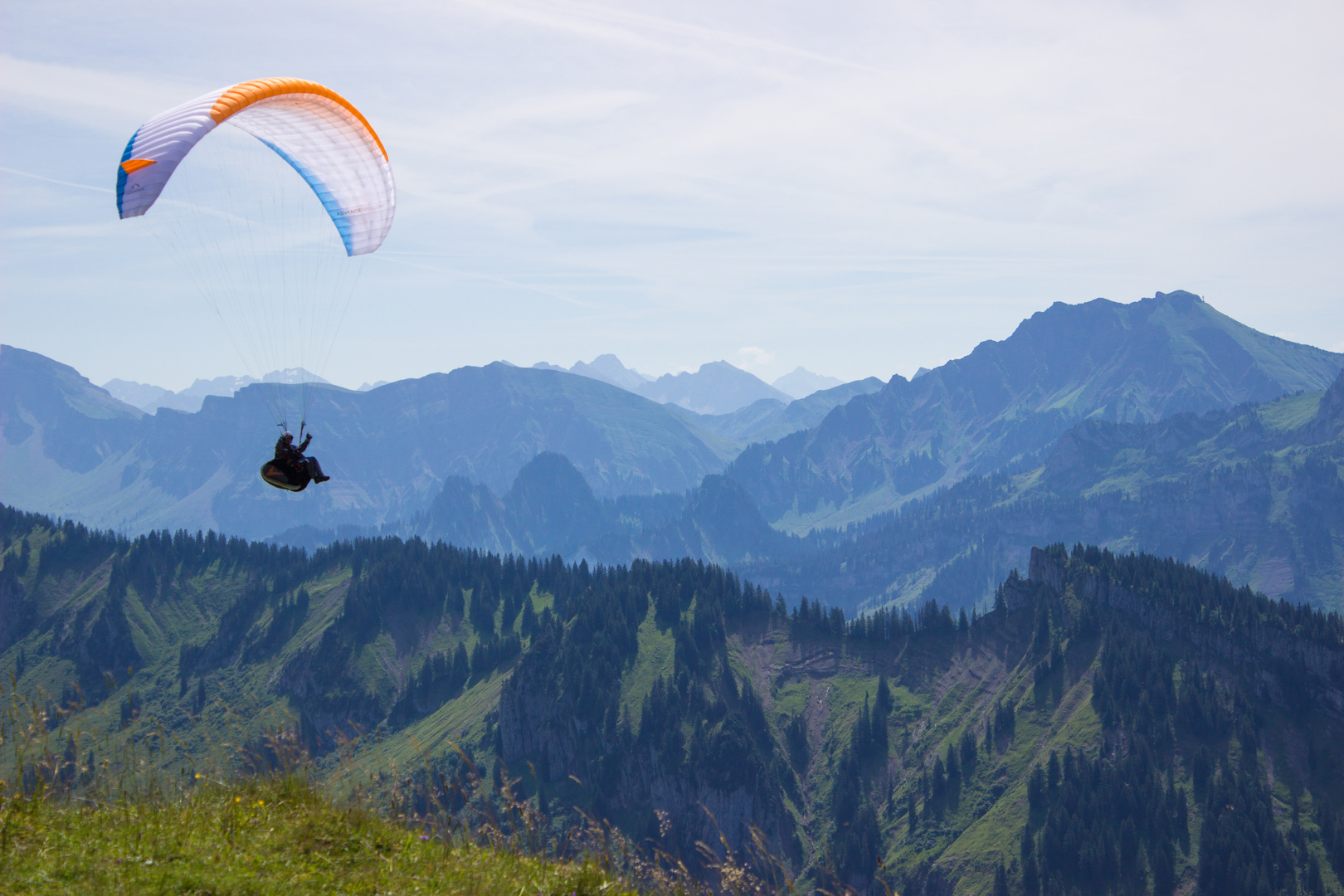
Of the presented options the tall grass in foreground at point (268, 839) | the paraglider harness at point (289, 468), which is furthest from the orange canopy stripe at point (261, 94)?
the tall grass in foreground at point (268, 839)

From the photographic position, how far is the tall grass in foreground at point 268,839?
1110 cm

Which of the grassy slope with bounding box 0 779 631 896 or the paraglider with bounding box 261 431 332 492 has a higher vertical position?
the paraglider with bounding box 261 431 332 492

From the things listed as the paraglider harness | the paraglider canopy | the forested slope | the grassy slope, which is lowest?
the forested slope

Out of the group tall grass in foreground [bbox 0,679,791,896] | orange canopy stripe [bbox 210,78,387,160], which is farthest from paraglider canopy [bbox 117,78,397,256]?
tall grass in foreground [bbox 0,679,791,896]

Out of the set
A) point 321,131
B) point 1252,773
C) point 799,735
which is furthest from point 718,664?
point 321,131

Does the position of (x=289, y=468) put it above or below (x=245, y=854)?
above

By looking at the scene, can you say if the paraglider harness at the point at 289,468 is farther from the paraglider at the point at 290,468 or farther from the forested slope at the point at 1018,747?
the forested slope at the point at 1018,747

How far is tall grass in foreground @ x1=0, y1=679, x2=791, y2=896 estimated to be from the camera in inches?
437

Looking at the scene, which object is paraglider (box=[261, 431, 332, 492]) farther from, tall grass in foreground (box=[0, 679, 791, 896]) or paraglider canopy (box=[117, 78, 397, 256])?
tall grass in foreground (box=[0, 679, 791, 896])

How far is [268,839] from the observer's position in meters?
12.3

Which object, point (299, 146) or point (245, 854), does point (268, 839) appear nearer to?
point (245, 854)

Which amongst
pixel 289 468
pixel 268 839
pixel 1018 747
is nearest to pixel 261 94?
pixel 289 468

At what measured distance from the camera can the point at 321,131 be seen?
97.7 feet

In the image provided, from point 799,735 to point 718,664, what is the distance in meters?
24.1
